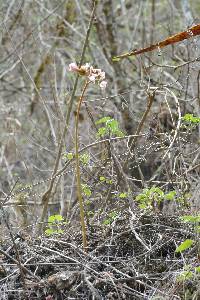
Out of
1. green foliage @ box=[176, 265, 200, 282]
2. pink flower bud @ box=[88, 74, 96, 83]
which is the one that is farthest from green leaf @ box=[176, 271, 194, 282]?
pink flower bud @ box=[88, 74, 96, 83]

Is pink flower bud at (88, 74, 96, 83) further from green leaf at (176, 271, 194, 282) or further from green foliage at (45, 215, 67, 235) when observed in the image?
green leaf at (176, 271, 194, 282)

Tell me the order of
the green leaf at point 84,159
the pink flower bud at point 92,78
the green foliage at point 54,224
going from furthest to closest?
1. the green leaf at point 84,159
2. the green foliage at point 54,224
3. the pink flower bud at point 92,78

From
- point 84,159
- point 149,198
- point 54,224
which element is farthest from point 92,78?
point 54,224

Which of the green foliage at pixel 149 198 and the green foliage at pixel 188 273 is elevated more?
the green foliage at pixel 149 198

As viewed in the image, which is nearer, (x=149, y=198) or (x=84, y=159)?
(x=149, y=198)

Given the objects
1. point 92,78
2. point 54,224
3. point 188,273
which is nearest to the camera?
point 188,273

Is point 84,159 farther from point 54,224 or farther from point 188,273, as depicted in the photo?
point 188,273

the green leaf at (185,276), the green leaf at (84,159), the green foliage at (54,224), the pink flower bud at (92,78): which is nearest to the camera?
the green leaf at (185,276)

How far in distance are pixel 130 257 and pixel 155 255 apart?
0.54 ft

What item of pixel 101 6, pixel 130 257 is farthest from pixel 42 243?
pixel 101 6

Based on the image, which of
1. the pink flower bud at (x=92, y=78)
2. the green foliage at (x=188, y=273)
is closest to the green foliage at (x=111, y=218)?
the green foliage at (x=188, y=273)

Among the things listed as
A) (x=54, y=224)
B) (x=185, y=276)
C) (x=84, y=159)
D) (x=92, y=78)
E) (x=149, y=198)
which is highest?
(x=92, y=78)

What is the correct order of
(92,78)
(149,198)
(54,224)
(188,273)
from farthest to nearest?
(54,224)
(149,198)
(92,78)
(188,273)

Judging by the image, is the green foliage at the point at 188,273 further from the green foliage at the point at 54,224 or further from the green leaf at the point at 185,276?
the green foliage at the point at 54,224
